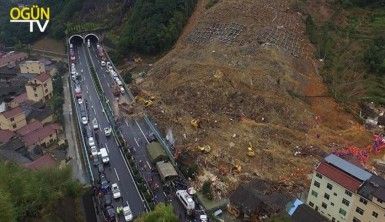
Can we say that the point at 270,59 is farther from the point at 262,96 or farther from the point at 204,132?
the point at 204,132

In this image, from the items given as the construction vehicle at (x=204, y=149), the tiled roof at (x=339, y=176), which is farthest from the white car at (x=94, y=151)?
the tiled roof at (x=339, y=176)

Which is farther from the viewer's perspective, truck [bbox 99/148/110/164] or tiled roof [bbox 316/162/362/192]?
truck [bbox 99/148/110/164]

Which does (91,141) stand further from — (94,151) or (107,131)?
(107,131)

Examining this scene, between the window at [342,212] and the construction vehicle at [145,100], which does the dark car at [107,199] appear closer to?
the construction vehicle at [145,100]

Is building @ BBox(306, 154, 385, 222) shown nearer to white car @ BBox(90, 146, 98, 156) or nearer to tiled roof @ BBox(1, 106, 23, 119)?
white car @ BBox(90, 146, 98, 156)

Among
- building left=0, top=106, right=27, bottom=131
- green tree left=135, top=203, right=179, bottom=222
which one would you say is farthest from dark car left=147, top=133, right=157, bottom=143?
building left=0, top=106, right=27, bottom=131

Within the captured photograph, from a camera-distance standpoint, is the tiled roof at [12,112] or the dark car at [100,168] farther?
the tiled roof at [12,112]
